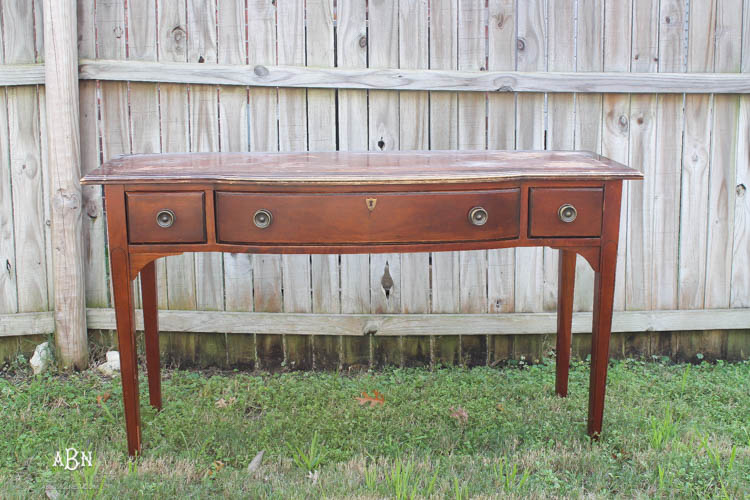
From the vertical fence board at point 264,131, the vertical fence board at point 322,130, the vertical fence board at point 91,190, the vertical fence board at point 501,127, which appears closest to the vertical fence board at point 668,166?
the vertical fence board at point 501,127

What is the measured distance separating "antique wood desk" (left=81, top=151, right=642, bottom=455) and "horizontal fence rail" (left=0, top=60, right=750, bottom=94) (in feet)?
2.92

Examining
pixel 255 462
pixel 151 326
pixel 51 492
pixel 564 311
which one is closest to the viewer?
pixel 51 492

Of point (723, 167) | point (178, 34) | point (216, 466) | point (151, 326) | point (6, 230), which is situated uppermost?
point (178, 34)

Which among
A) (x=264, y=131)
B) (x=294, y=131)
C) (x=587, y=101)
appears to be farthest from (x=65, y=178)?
(x=587, y=101)

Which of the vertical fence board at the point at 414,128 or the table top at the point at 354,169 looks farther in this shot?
the vertical fence board at the point at 414,128

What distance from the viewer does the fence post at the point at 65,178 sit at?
10.3 feet

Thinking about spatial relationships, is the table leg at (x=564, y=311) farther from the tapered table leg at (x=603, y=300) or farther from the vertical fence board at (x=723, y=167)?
the vertical fence board at (x=723, y=167)

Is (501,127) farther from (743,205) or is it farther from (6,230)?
(6,230)

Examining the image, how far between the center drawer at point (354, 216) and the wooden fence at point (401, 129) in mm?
1026

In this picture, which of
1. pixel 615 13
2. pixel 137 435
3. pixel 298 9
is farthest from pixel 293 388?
pixel 615 13

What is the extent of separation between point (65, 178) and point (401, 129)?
4.99 ft

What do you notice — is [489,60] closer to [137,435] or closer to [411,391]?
[411,391]

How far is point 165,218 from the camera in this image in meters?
2.34

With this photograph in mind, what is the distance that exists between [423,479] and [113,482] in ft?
3.37
